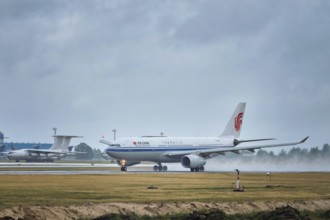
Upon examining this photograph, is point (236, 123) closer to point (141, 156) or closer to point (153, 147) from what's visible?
point (153, 147)

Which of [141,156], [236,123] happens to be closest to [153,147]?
[141,156]

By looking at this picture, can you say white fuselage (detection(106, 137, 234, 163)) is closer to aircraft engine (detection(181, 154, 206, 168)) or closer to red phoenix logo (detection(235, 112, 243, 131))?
aircraft engine (detection(181, 154, 206, 168))

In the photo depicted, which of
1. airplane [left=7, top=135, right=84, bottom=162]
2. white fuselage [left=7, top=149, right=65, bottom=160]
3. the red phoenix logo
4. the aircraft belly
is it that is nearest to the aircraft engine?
the aircraft belly

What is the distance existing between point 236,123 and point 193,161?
16.1m

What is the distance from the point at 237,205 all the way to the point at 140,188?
13973 mm

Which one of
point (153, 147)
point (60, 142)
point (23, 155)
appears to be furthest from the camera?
point (60, 142)

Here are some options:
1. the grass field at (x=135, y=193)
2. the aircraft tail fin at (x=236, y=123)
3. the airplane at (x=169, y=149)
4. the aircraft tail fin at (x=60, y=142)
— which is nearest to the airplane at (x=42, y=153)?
the aircraft tail fin at (x=60, y=142)

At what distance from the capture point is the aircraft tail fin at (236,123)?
10975cm

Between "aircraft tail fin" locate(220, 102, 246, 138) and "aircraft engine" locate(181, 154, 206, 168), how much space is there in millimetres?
12574

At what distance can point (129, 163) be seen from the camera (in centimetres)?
10281

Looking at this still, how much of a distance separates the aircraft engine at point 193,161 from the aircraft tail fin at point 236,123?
1257 cm

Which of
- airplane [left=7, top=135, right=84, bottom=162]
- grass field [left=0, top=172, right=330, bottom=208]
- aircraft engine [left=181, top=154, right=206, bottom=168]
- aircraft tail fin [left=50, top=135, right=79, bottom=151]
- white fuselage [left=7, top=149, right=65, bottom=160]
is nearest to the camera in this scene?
grass field [left=0, top=172, right=330, bottom=208]

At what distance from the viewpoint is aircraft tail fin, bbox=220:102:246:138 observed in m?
110

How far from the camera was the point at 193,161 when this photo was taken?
318 ft
